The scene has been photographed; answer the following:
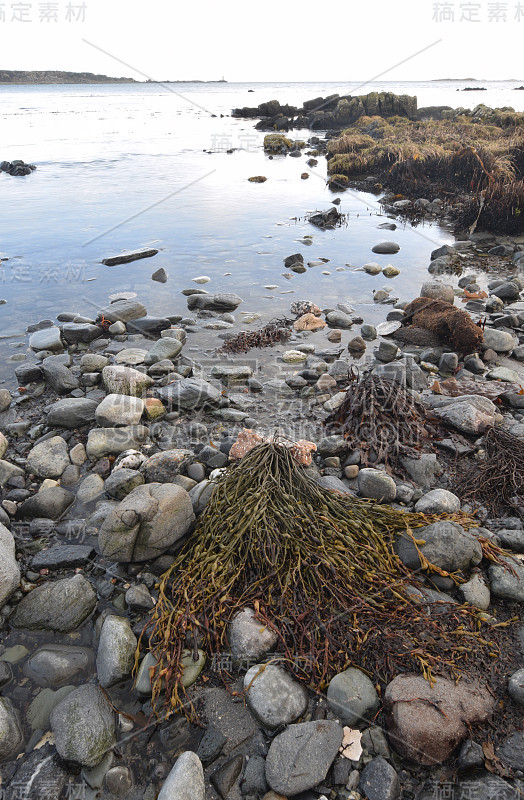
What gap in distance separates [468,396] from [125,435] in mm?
3138

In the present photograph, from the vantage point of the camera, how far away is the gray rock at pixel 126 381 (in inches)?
194

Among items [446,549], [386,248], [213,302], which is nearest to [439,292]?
[386,248]

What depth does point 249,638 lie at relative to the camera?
2.48 meters

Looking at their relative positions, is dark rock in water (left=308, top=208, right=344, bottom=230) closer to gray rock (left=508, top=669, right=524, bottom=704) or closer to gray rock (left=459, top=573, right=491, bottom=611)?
gray rock (left=459, top=573, right=491, bottom=611)

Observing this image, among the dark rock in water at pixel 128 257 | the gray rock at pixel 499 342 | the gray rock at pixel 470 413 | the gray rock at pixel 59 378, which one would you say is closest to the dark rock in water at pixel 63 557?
the gray rock at pixel 59 378

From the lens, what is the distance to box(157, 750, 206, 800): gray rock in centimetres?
192

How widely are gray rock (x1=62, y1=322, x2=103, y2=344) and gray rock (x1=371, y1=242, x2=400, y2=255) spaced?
19.9 feet

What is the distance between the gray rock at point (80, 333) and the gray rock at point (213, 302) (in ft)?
5.21

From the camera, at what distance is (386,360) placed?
19.1 ft

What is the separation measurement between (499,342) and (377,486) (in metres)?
3.33

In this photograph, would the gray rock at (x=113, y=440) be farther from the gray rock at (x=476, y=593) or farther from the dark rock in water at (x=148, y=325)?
the gray rock at (x=476, y=593)

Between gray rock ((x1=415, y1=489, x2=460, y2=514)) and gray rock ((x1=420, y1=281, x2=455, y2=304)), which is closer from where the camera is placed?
gray rock ((x1=415, y1=489, x2=460, y2=514))

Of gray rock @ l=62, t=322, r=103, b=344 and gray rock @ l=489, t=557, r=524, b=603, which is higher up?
gray rock @ l=62, t=322, r=103, b=344


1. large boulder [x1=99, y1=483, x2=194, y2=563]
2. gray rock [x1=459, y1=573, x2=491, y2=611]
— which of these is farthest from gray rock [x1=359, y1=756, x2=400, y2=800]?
large boulder [x1=99, y1=483, x2=194, y2=563]
